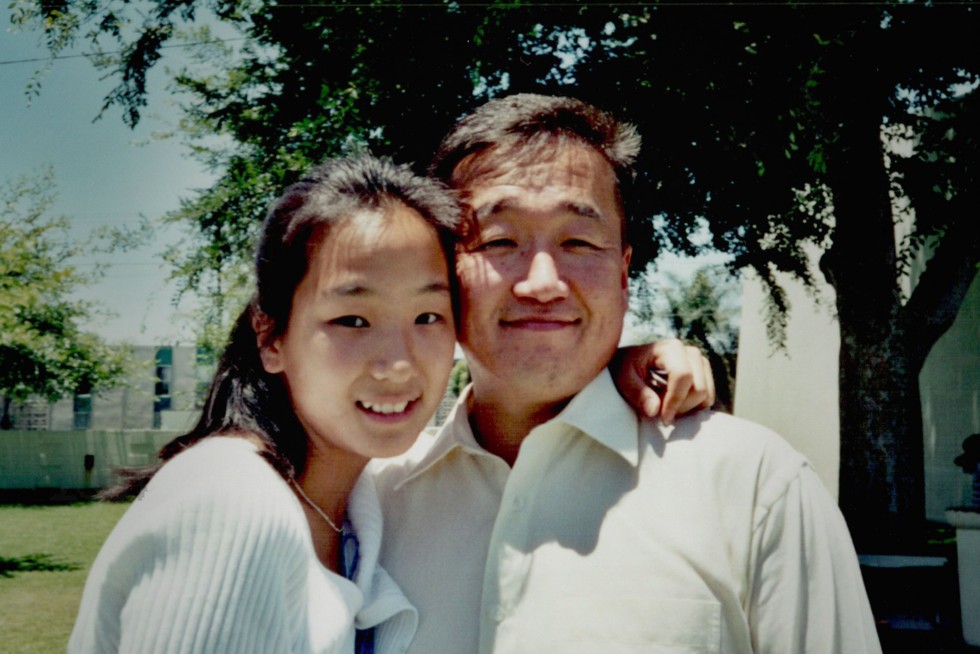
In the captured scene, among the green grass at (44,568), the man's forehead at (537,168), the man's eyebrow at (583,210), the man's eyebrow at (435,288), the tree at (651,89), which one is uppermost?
the tree at (651,89)

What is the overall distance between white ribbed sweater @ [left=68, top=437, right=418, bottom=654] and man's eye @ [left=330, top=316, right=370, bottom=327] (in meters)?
0.31

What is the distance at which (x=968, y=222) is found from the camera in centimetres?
836

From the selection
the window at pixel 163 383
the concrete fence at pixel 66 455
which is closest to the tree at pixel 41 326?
the concrete fence at pixel 66 455

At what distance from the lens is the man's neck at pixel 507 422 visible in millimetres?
2176

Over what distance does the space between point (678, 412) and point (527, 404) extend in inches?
13.5

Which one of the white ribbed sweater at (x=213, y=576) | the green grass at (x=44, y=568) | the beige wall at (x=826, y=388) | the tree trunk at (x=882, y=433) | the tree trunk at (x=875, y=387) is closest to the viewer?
the white ribbed sweater at (x=213, y=576)

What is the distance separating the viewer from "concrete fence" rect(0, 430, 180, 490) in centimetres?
2738

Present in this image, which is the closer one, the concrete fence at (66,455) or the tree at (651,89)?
the tree at (651,89)

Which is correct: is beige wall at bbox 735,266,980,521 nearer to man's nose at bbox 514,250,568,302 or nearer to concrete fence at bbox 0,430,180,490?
man's nose at bbox 514,250,568,302

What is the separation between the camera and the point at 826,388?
1631 centimetres

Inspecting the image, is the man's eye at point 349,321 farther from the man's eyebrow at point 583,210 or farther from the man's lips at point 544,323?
the man's eyebrow at point 583,210

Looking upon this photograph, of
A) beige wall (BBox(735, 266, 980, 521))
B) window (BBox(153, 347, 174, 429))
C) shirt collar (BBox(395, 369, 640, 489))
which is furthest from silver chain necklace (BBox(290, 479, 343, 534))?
window (BBox(153, 347, 174, 429))

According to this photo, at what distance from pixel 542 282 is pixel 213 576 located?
36.0 inches

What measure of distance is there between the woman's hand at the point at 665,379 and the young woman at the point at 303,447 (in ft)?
1.46
